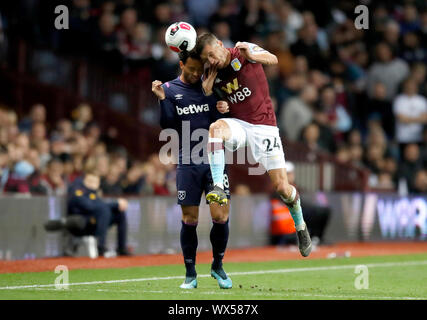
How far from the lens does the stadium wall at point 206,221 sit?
14211mm

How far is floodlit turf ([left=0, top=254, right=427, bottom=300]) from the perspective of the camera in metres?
9.04

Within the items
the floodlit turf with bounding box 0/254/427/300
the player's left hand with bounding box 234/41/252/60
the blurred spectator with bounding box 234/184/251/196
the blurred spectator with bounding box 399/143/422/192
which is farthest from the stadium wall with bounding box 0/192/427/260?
the player's left hand with bounding box 234/41/252/60

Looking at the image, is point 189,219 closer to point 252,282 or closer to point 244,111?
point 244,111

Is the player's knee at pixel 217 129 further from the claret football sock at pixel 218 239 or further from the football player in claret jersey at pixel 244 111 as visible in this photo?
the claret football sock at pixel 218 239

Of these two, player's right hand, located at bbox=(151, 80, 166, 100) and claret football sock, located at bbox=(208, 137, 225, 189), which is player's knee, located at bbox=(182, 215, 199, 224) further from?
player's right hand, located at bbox=(151, 80, 166, 100)

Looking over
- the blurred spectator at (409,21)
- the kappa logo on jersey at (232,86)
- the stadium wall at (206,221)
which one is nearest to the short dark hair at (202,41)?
the kappa logo on jersey at (232,86)

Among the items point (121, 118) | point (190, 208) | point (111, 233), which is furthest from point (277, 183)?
point (121, 118)

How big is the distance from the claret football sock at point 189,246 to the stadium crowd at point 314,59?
6.27 meters

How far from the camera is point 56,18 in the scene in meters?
17.5

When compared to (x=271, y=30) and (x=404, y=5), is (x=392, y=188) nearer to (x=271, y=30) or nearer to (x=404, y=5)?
(x=271, y=30)

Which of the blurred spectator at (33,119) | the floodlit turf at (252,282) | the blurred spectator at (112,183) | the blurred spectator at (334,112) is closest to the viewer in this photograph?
the floodlit turf at (252,282)

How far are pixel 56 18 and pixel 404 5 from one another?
10.6m

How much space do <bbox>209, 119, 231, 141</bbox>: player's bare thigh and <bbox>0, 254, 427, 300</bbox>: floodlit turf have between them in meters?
1.58

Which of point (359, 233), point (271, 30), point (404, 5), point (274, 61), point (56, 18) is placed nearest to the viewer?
point (274, 61)
